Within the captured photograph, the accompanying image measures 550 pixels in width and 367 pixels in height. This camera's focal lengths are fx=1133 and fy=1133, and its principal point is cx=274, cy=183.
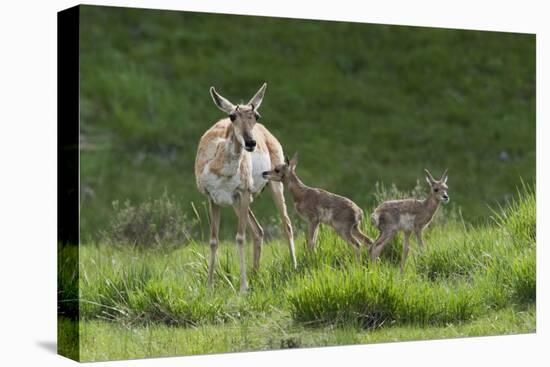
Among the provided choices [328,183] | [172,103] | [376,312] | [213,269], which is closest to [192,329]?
[213,269]

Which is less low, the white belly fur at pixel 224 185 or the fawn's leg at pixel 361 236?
the white belly fur at pixel 224 185

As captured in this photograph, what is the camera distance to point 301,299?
36.3 ft

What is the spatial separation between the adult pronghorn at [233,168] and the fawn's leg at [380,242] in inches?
33.3

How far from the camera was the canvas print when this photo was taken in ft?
35.8

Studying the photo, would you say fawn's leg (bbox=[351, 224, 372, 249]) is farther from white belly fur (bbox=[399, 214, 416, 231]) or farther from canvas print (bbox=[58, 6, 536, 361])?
white belly fur (bbox=[399, 214, 416, 231])

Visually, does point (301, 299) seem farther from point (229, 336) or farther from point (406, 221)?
point (406, 221)

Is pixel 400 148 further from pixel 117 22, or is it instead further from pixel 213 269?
pixel 213 269

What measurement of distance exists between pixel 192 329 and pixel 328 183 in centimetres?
912

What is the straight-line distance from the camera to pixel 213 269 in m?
11.5

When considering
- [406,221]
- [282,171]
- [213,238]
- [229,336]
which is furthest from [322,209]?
[229,336]

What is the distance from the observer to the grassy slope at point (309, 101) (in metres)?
18.4

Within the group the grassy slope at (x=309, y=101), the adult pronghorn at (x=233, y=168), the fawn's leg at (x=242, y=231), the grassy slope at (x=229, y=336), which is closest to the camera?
the grassy slope at (x=229, y=336)

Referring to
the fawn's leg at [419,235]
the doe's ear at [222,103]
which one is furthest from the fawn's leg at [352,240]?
the doe's ear at [222,103]

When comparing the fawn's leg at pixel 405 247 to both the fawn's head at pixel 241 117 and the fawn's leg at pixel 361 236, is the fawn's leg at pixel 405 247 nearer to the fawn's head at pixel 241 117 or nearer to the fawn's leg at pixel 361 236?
the fawn's leg at pixel 361 236
